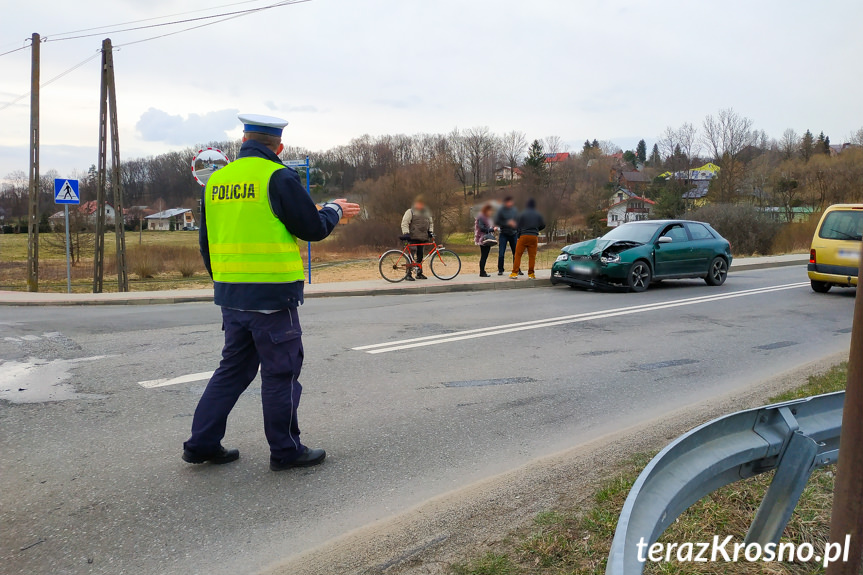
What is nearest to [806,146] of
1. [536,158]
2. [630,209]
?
[630,209]

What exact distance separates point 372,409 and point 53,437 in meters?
2.24

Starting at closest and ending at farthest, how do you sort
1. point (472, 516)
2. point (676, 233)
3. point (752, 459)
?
point (752, 459) < point (472, 516) < point (676, 233)

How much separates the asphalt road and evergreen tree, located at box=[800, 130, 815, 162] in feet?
187

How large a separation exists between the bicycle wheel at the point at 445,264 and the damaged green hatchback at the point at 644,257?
8.13 ft

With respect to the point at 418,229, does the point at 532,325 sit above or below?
below

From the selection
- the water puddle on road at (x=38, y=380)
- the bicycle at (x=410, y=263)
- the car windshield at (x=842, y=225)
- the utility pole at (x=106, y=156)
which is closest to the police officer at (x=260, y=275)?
the water puddle on road at (x=38, y=380)

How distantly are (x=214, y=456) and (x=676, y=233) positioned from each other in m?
12.8

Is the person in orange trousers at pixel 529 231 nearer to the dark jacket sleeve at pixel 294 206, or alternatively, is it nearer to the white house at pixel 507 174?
the white house at pixel 507 174

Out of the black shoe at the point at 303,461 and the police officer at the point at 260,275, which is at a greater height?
the police officer at the point at 260,275

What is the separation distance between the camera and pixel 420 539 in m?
3.06

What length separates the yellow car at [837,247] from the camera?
1231 cm

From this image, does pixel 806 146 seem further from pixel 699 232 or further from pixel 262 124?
pixel 262 124

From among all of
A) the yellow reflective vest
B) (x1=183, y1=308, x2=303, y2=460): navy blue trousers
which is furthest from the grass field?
the yellow reflective vest

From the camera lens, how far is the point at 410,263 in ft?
50.9
